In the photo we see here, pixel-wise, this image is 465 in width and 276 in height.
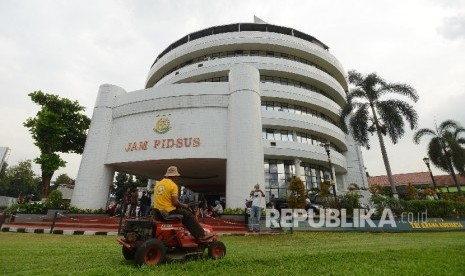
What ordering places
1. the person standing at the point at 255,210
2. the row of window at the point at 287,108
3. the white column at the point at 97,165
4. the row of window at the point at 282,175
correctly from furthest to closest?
the row of window at the point at 287,108 < the row of window at the point at 282,175 < the white column at the point at 97,165 < the person standing at the point at 255,210

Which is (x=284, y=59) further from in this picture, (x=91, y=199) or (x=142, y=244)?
(x=142, y=244)

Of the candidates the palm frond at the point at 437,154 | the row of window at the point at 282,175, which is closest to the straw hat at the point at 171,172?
the row of window at the point at 282,175

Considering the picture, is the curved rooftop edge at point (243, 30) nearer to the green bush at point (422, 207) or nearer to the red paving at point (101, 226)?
the green bush at point (422, 207)

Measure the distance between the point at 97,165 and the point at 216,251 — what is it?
647 inches

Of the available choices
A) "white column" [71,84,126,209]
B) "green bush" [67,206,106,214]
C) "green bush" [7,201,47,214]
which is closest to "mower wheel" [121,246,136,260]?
"green bush" [67,206,106,214]

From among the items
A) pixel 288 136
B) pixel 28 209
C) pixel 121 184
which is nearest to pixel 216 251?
pixel 28 209

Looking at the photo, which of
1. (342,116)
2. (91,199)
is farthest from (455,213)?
(91,199)

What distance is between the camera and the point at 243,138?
16703mm

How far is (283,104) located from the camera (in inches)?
1053

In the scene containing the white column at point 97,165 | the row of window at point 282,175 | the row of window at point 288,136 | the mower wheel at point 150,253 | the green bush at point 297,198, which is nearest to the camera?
the mower wheel at point 150,253

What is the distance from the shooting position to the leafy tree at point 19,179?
54.6 m

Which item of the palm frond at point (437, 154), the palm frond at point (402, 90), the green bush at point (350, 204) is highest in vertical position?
the palm frond at point (402, 90)

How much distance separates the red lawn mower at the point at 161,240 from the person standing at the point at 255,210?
23.1ft

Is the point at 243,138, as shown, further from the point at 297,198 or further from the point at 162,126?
the point at 162,126
